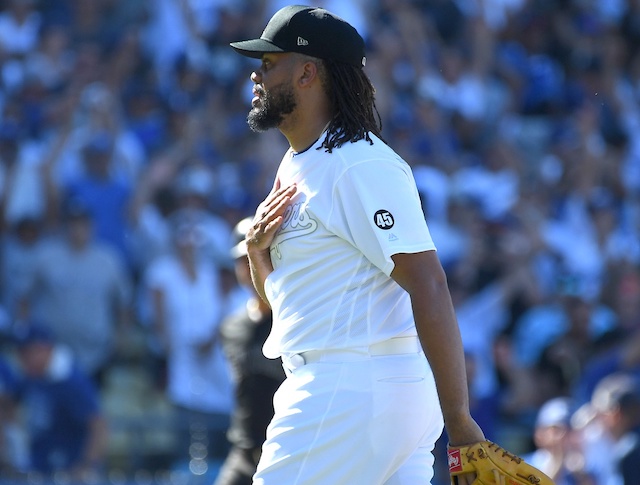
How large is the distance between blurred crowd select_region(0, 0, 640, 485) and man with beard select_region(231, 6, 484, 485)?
4019 millimetres

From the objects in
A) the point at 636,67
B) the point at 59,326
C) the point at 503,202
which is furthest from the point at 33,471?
the point at 636,67

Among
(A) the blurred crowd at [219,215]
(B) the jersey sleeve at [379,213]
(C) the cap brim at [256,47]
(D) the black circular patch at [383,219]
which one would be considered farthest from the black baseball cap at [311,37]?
(A) the blurred crowd at [219,215]

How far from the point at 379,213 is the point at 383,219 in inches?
0.8

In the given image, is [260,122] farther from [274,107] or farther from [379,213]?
[379,213]

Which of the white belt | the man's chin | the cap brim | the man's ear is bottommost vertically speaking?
the white belt

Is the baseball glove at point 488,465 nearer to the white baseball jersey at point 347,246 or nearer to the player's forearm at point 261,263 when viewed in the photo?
the white baseball jersey at point 347,246

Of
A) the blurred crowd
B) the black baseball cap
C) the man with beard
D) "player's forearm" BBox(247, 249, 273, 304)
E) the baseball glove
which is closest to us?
the baseball glove

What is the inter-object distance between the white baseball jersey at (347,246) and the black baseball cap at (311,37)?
0.28 metres

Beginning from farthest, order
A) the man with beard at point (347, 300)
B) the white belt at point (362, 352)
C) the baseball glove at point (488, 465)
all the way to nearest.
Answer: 1. the white belt at point (362, 352)
2. the man with beard at point (347, 300)
3. the baseball glove at point (488, 465)

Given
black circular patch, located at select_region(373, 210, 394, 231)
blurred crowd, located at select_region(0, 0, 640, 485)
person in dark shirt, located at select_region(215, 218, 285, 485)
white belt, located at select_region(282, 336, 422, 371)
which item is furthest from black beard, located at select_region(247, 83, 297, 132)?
blurred crowd, located at select_region(0, 0, 640, 485)

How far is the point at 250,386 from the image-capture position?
619 cm

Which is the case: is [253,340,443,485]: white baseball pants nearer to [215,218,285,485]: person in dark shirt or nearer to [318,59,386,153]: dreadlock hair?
[318,59,386,153]: dreadlock hair

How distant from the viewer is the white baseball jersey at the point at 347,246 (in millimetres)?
→ 3342

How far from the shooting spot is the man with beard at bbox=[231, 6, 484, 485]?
3.31 metres
